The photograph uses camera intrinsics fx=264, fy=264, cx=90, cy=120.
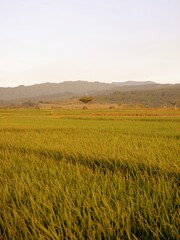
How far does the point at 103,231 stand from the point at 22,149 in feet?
18.4

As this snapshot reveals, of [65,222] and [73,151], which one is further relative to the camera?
[73,151]

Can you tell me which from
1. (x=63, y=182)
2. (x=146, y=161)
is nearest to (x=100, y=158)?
(x=146, y=161)

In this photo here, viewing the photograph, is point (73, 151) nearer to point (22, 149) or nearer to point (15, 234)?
point (22, 149)

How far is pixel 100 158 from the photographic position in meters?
5.11

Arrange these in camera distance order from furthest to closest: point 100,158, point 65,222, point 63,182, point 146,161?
point 100,158, point 146,161, point 63,182, point 65,222

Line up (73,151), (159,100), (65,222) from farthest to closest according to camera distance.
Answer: (159,100)
(73,151)
(65,222)

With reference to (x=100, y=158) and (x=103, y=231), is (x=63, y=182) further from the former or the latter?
(x=100, y=158)

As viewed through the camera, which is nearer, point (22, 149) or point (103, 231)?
point (103, 231)

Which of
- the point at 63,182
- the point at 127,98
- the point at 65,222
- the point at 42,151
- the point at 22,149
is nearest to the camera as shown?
the point at 65,222

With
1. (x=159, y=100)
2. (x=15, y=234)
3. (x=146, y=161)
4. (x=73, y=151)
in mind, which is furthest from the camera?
(x=159, y=100)

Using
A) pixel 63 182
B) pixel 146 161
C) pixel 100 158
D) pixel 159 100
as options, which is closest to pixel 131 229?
pixel 63 182

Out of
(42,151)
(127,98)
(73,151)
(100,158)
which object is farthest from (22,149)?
(127,98)

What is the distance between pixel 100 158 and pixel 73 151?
995mm

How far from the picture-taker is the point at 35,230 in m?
2.13
